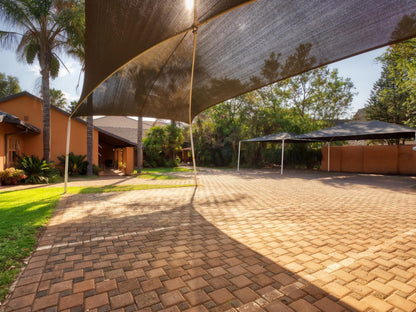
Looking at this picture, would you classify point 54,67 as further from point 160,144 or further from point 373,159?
point 373,159

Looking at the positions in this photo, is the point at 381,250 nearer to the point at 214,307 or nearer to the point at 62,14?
the point at 214,307

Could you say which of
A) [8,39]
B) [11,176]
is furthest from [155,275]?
[8,39]

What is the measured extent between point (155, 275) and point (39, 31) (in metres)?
13.5

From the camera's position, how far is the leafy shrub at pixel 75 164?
41.9 ft

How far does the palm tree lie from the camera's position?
9555 millimetres

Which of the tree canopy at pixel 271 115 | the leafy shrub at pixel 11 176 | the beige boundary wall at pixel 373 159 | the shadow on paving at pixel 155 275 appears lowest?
the shadow on paving at pixel 155 275

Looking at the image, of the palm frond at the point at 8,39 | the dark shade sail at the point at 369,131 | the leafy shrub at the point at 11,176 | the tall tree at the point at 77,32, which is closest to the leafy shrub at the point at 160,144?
the tall tree at the point at 77,32

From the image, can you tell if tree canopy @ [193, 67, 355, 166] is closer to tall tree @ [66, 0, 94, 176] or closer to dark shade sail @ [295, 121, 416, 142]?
dark shade sail @ [295, 121, 416, 142]

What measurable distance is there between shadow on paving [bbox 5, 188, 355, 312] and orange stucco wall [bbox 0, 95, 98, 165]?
1159cm

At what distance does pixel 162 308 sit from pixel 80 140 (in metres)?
14.6

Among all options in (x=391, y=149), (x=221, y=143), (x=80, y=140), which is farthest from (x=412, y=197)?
(x=221, y=143)

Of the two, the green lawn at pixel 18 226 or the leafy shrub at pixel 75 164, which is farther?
the leafy shrub at pixel 75 164

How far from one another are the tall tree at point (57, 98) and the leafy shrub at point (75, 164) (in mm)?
28798

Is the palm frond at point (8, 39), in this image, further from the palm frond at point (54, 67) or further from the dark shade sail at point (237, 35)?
the dark shade sail at point (237, 35)
